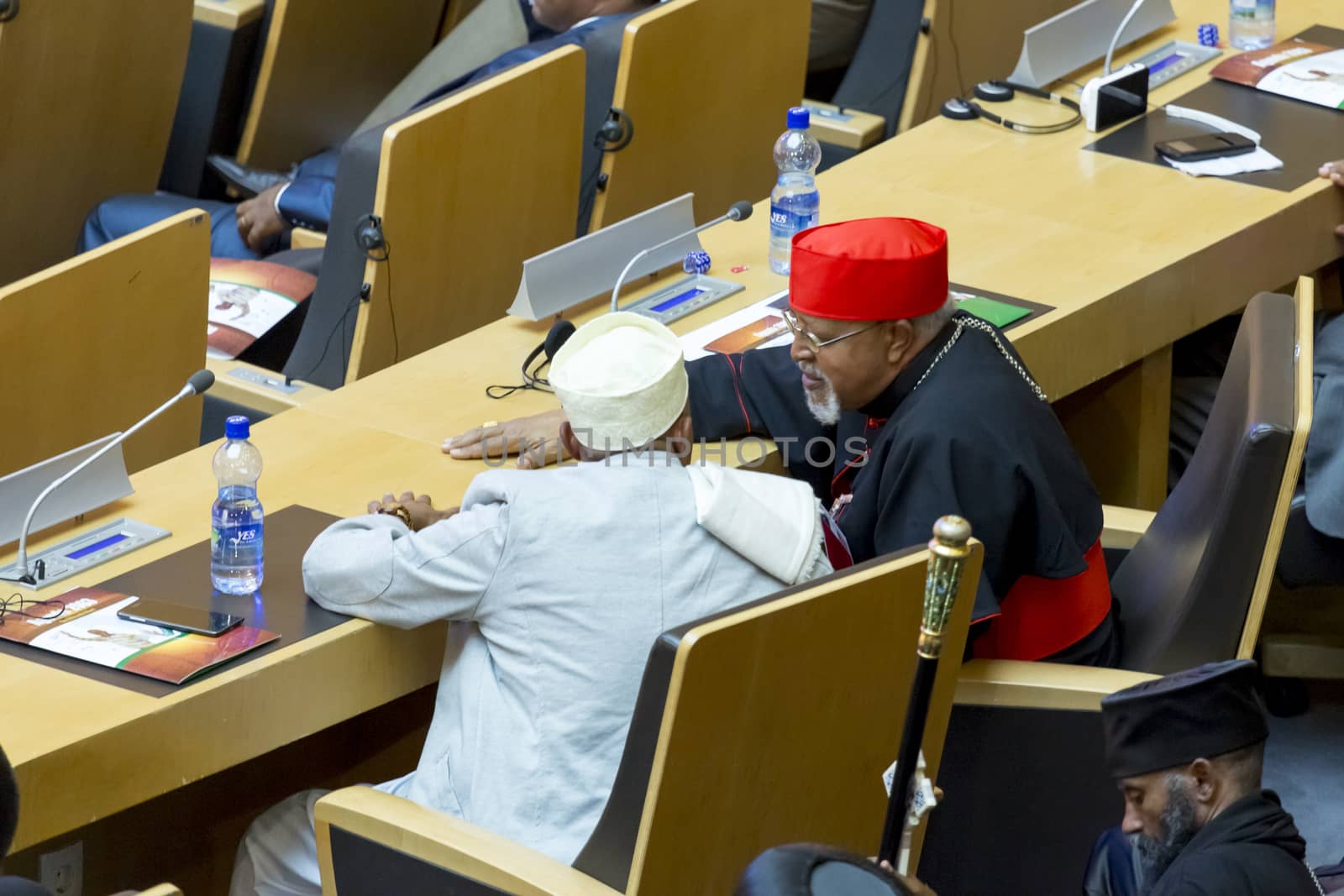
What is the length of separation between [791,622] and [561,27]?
279 centimetres

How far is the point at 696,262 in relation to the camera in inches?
136

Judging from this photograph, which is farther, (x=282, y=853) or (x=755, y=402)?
(x=755, y=402)

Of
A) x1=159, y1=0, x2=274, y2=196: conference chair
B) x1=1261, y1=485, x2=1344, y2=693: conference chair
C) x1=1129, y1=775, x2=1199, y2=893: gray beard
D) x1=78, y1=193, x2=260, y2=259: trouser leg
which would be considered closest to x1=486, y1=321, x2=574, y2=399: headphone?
x1=1261, y1=485, x2=1344, y2=693: conference chair

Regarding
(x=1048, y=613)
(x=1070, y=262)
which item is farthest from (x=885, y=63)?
(x=1048, y=613)

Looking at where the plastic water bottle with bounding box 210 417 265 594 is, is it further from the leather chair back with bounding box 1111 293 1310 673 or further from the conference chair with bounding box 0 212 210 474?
the leather chair back with bounding box 1111 293 1310 673

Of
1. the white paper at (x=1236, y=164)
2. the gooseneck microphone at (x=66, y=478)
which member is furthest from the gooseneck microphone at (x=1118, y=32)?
the gooseneck microphone at (x=66, y=478)

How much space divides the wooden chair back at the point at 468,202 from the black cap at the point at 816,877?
239 cm

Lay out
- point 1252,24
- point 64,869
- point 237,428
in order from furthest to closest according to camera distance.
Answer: point 1252,24
point 64,869
point 237,428

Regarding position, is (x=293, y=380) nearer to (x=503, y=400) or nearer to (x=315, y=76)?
(x=503, y=400)

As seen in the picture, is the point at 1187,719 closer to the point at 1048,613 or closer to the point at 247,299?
the point at 1048,613

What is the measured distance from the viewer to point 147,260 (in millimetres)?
3178

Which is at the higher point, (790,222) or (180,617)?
(790,222)

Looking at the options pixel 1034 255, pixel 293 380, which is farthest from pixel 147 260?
pixel 1034 255

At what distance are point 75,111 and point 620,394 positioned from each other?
2.56 meters
